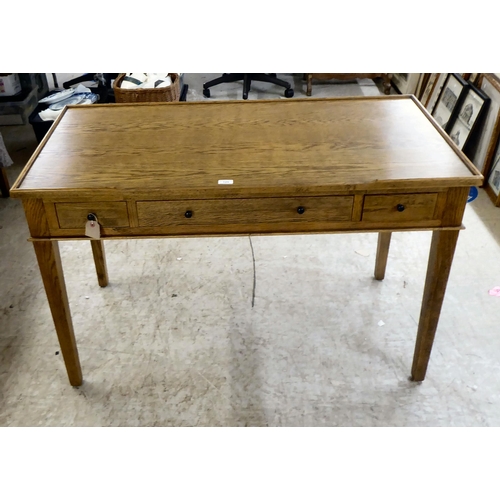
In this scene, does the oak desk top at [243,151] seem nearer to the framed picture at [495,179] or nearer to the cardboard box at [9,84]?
the framed picture at [495,179]

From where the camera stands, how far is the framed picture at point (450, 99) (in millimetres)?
3111

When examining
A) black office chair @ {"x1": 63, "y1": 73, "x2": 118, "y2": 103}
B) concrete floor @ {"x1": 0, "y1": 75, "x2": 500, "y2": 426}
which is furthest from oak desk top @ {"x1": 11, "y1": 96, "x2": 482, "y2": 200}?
black office chair @ {"x1": 63, "y1": 73, "x2": 118, "y2": 103}

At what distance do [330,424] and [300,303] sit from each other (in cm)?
60

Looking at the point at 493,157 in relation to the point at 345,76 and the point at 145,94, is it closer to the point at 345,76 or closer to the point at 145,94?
the point at 345,76

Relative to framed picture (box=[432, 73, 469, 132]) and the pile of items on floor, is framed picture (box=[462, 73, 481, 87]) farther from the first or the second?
the pile of items on floor

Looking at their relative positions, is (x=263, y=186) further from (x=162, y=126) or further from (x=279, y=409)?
(x=279, y=409)

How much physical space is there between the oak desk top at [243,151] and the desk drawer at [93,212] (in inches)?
1.2

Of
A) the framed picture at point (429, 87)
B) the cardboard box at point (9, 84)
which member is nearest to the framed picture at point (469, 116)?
the framed picture at point (429, 87)

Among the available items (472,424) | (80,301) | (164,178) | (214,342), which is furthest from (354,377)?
(80,301)

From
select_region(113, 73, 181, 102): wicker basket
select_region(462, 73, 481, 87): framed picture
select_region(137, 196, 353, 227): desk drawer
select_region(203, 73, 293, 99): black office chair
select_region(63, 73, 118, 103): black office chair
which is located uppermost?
select_region(137, 196, 353, 227): desk drawer

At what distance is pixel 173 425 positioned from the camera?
172 cm

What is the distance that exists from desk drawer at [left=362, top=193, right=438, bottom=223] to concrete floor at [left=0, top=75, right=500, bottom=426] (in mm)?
673

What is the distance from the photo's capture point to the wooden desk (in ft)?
4.67

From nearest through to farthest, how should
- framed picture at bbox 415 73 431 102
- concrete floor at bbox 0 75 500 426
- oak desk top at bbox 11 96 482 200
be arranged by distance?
oak desk top at bbox 11 96 482 200
concrete floor at bbox 0 75 500 426
framed picture at bbox 415 73 431 102
